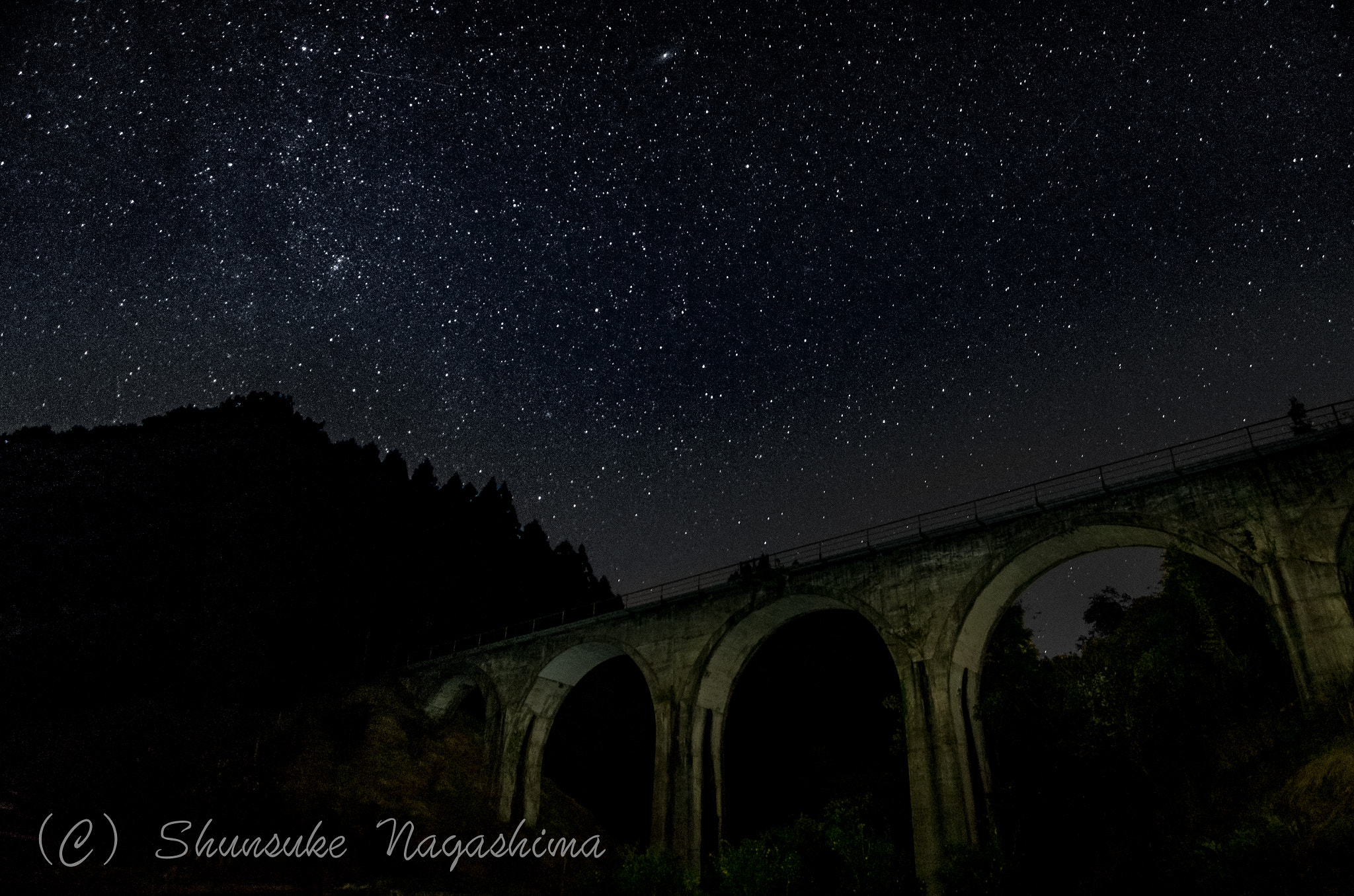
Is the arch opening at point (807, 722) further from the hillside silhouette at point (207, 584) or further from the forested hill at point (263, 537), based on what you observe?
the forested hill at point (263, 537)

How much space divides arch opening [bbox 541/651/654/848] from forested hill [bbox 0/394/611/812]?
7.79 metres

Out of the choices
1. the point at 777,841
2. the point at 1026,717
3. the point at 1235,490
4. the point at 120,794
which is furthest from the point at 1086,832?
the point at 120,794

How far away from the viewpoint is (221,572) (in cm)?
4388

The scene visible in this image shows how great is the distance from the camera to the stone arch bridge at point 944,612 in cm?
1850

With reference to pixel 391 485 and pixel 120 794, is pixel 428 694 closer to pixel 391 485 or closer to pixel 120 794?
pixel 120 794

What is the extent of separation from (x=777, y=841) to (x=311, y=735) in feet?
65.5

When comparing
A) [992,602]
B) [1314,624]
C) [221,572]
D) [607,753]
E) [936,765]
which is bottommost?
[936,765]

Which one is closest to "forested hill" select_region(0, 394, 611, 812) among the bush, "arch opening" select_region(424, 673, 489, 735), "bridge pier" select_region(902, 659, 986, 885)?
"arch opening" select_region(424, 673, 489, 735)

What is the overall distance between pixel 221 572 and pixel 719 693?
96.8 ft

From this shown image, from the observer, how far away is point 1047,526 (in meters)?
22.5

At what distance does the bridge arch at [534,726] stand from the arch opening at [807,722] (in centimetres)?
680

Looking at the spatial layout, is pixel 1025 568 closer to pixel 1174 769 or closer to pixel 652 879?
pixel 1174 769

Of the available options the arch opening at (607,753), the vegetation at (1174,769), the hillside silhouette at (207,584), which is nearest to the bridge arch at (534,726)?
the arch opening at (607,753)

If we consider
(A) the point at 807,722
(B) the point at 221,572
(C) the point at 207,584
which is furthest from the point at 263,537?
(A) the point at 807,722
